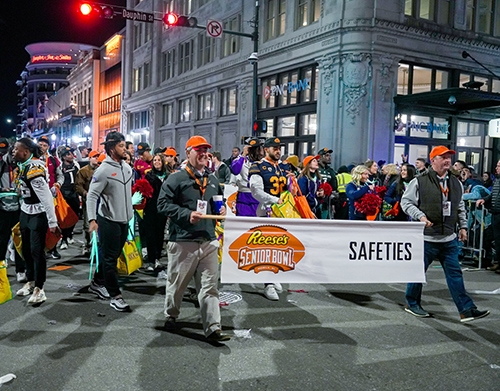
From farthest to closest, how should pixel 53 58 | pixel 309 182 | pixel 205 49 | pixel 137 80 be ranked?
pixel 53 58
pixel 137 80
pixel 205 49
pixel 309 182

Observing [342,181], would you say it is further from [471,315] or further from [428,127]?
[428,127]

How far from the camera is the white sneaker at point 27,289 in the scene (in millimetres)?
6707

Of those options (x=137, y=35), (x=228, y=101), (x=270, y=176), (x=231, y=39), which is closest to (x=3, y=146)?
(x=270, y=176)

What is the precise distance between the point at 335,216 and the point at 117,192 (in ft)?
24.0

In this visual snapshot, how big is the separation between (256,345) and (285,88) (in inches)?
801

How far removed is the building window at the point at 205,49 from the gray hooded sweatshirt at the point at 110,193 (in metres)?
25.7

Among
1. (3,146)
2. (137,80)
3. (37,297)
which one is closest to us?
(37,297)

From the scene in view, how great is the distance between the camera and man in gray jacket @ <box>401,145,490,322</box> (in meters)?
6.02

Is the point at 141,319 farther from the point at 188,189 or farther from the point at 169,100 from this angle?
the point at 169,100

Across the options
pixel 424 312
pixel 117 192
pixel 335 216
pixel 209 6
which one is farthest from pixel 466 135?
pixel 117 192

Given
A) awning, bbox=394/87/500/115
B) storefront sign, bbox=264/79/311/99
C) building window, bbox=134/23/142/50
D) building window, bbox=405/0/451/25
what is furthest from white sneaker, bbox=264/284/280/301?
building window, bbox=134/23/142/50

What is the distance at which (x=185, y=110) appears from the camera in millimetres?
34875

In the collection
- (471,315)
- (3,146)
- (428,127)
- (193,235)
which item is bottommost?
(471,315)

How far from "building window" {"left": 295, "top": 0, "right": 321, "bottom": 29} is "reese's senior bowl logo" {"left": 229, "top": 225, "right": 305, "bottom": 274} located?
18.6 meters
